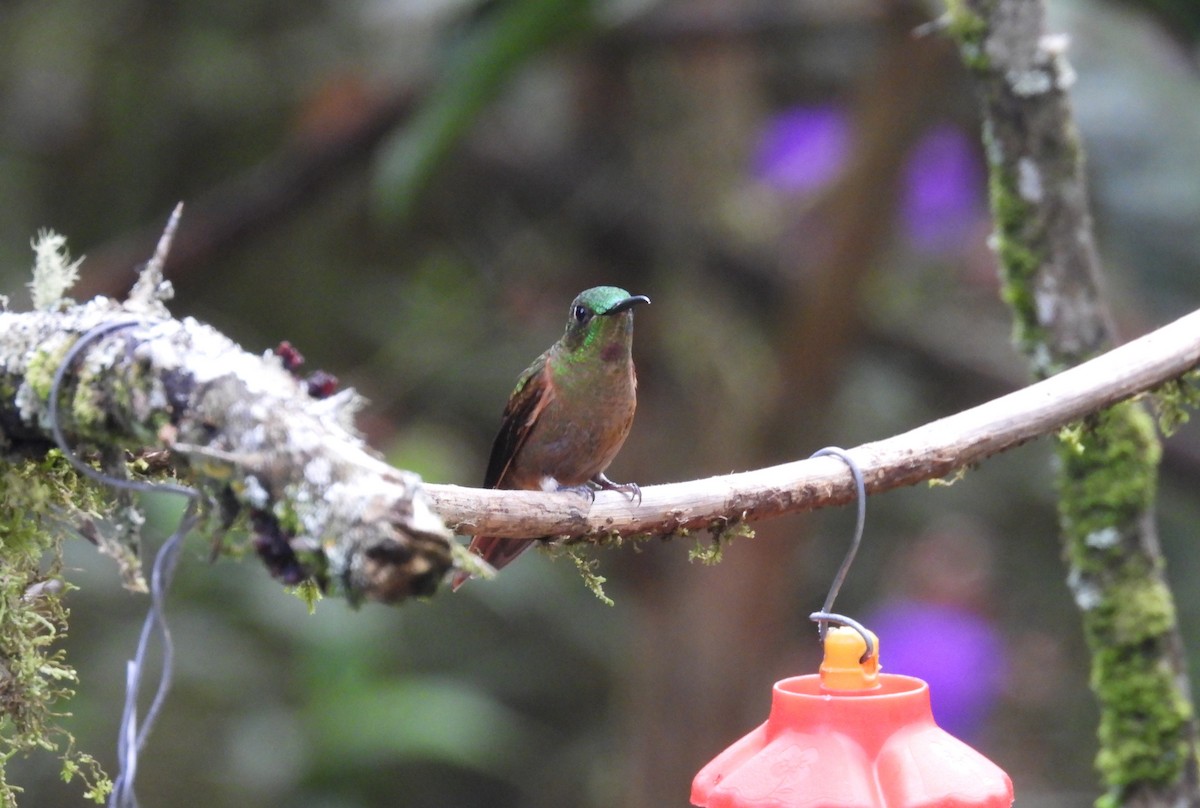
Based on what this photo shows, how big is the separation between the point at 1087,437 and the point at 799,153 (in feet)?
12.3

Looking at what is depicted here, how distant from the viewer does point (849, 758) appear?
147 centimetres

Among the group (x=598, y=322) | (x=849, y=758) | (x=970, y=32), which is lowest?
(x=849, y=758)

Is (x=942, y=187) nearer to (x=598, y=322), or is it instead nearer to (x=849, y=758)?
(x=598, y=322)

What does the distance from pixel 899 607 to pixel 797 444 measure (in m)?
1.68

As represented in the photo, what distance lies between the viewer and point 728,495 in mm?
1676

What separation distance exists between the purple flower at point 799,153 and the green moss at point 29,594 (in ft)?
14.8

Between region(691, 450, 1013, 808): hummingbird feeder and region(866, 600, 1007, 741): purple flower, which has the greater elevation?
region(866, 600, 1007, 741): purple flower

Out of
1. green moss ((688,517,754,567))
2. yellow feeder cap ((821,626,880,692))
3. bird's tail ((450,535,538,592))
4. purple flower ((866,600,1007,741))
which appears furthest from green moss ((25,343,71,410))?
purple flower ((866,600,1007,741))

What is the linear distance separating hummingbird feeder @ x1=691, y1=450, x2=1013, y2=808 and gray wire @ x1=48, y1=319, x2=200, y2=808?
2.15 ft

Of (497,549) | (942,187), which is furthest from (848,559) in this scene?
(942,187)

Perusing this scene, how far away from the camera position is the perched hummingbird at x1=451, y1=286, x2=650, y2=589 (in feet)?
9.45

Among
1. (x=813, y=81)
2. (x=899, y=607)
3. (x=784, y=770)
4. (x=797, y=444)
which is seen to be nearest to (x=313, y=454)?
(x=784, y=770)

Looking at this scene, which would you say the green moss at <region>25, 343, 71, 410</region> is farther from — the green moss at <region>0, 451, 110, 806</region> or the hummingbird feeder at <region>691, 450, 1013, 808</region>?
the hummingbird feeder at <region>691, 450, 1013, 808</region>

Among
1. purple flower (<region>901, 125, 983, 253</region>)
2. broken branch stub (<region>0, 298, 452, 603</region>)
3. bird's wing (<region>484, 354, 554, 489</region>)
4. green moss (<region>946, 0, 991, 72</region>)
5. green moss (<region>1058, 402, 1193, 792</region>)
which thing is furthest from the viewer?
purple flower (<region>901, 125, 983, 253</region>)
